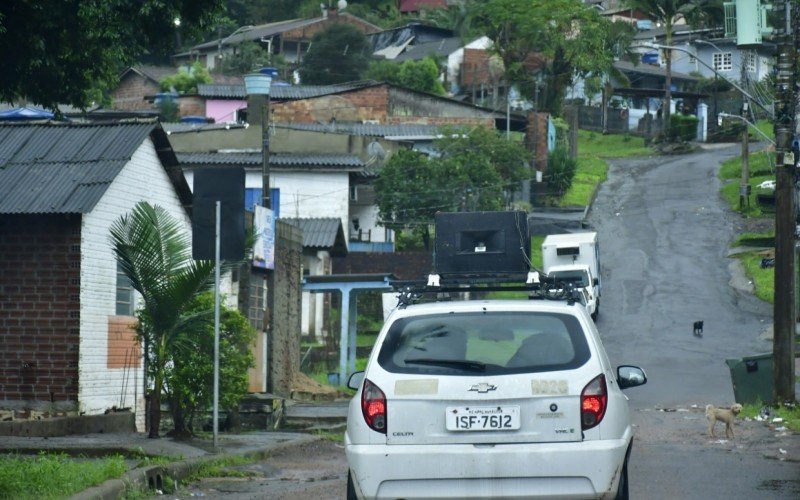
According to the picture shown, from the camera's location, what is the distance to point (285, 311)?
1118 inches

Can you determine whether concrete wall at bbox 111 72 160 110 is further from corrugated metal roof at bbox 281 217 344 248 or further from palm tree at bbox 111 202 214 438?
palm tree at bbox 111 202 214 438

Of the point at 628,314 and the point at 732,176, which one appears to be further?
the point at 732,176

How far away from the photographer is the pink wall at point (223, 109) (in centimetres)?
6831

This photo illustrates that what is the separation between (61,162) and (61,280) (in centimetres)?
182

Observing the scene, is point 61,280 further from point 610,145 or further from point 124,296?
point 610,145

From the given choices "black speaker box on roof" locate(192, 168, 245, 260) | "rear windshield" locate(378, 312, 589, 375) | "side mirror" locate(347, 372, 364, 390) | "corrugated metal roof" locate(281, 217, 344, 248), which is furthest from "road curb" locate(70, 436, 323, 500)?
"corrugated metal roof" locate(281, 217, 344, 248)

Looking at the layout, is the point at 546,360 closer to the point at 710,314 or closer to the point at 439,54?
the point at 710,314

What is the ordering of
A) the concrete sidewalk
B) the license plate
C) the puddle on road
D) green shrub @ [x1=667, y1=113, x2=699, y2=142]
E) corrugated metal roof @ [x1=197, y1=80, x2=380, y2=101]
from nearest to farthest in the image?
1. the license plate
2. the concrete sidewalk
3. the puddle on road
4. corrugated metal roof @ [x1=197, y1=80, x2=380, y2=101]
5. green shrub @ [x1=667, y1=113, x2=699, y2=142]

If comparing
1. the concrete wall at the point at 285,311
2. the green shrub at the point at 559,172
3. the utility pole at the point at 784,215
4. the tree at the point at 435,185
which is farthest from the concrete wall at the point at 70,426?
the green shrub at the point at 559,172

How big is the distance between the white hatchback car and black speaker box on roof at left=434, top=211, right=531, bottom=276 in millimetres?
7798

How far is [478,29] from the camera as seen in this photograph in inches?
3068

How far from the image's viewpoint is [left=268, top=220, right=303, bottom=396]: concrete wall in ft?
88.7

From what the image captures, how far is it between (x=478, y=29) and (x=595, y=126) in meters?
12.4

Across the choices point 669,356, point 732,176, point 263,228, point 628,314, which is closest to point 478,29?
point 732,176
